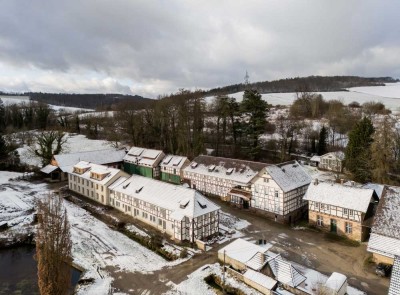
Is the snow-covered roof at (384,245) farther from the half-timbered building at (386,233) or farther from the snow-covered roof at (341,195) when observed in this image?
the snow-covered roof at (341,195)

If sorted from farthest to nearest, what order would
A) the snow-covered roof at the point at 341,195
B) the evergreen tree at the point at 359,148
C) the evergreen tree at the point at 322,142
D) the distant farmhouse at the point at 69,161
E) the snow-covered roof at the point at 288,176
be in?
the evergreen tree at the point at 322,142, the distant farmhouse at the point at 69,161, the evergreen tree at the point at 359,148, the snow-covered roof at the point at 288,176, the snow-covered roof at the point at 341,195

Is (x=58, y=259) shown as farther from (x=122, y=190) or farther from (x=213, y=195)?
(x=213, y=195)

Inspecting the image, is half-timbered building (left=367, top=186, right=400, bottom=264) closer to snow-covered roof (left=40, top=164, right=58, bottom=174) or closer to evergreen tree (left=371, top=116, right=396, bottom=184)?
evergreen tree (left=371, top=116, right=396, bottom=184)

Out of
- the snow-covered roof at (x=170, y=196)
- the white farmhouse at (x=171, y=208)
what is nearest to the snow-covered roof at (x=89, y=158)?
the snow-covered roof at (x=170, y=196)

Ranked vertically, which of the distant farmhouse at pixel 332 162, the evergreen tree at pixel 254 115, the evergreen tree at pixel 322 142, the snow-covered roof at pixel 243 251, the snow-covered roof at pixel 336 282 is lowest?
the snow-covered roof at pixel 336 282

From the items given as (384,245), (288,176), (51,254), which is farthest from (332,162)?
(51,254)

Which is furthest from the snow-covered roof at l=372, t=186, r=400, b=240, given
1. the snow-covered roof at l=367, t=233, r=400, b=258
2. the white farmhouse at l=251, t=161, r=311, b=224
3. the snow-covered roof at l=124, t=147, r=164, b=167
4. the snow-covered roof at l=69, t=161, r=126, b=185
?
the snow-covered roof at l=124, t=147, r=164, b=167
